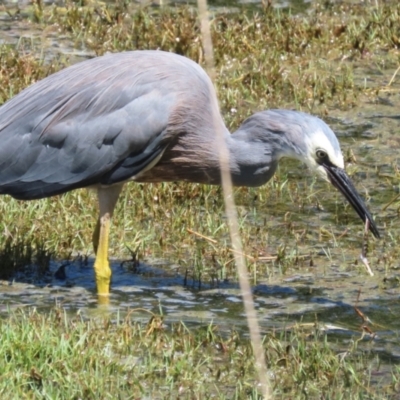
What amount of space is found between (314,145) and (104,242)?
50.8 inches

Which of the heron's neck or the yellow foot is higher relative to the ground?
the heron's neck

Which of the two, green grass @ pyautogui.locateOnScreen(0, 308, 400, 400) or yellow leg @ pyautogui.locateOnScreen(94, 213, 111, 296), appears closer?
green grass @ pyautogui.locateOnScreen(0, 308, 400, 400)

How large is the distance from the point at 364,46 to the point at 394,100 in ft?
2.81

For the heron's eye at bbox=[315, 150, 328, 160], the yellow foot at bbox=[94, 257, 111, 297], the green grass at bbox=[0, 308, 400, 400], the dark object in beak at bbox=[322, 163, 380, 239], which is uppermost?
the heron's eye at bbox=[315, 150, 328, 160]

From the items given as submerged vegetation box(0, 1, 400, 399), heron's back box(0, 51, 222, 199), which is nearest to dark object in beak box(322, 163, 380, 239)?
submerged vegetation box(0, 1, 400, 399)

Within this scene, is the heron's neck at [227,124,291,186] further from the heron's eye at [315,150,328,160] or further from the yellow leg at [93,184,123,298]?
the yellow leg at [93,184,123,298]

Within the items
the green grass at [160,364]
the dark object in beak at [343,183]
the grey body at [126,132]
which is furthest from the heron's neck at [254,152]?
the green grass at [160,364]

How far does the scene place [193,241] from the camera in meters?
7.21

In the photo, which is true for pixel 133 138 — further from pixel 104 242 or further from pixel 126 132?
pixel 104 242

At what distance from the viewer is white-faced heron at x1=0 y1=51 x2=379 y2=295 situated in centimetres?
652

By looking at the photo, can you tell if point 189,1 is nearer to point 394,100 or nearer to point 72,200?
point 394,100

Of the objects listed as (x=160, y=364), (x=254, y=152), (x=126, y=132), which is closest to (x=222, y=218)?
(x=254, y=152)

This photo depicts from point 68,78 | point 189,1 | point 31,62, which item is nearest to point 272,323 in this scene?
point 68,78

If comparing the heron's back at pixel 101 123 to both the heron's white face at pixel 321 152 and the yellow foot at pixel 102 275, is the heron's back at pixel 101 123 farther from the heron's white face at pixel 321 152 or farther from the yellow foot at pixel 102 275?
the heron's white face at pixel 321 152
